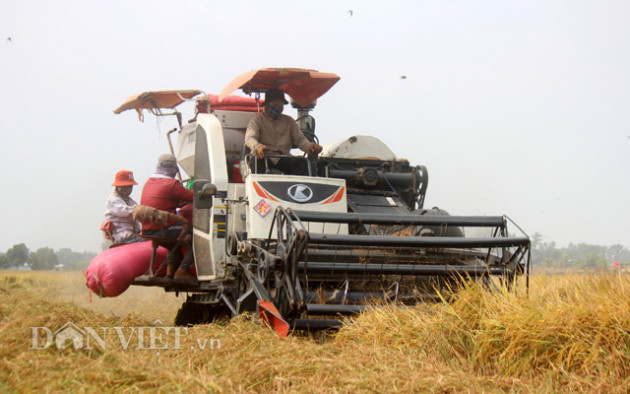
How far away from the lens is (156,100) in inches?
363

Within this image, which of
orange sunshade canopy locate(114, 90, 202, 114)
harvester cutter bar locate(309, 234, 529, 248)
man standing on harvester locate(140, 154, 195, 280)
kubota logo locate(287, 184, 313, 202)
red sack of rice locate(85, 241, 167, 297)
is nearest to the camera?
harvester cutter bar locate(309, 234, 529, 248)

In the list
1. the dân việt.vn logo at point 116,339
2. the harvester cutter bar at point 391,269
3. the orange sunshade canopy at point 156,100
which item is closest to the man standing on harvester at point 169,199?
the orange sunshade canopy at point 156,100

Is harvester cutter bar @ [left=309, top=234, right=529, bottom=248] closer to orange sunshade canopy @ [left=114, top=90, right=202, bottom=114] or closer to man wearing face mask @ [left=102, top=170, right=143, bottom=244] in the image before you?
man wearing face mask @ [left=102, top=170, right=143, bottom=244]

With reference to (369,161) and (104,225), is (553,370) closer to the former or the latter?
(369,161)

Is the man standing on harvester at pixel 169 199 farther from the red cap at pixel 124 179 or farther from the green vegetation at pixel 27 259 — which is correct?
the green vegetation at pixel 27 259

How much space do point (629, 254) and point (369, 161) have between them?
3497cm

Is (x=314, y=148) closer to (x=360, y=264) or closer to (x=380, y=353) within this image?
(x=360, y=264)

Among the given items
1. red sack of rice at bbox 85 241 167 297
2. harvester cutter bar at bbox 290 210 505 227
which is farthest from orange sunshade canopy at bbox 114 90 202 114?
harvester cutter bar at bbox 290 210 505 227

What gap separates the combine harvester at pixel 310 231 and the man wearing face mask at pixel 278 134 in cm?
17

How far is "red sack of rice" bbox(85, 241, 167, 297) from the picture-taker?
7.40m

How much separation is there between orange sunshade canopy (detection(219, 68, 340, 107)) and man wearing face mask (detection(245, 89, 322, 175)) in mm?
180

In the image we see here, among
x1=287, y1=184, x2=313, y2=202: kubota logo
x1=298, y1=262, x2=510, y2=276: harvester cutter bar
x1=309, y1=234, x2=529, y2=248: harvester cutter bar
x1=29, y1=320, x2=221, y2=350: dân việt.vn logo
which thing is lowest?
x1=29, y1=320, x2=221, y2=350: dân việt.vn logo

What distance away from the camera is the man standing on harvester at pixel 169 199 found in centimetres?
764

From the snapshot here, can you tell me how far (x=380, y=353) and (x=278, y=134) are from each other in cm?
429
